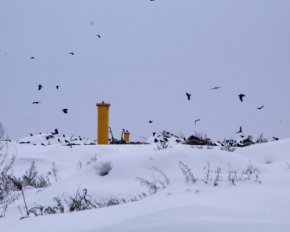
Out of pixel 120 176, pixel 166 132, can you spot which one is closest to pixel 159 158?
pixel 120 176

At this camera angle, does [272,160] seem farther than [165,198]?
Yes

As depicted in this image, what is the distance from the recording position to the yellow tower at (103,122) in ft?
46.0

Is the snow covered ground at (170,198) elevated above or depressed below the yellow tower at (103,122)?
below

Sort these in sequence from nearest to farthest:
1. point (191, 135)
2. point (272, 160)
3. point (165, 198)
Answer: point (165, 198)
point (272, 160)
point (191, 135)

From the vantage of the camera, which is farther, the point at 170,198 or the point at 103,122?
the point at 103,122

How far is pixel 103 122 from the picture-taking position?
1405 cm

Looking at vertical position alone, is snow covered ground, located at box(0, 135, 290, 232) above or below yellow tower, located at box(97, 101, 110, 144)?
below

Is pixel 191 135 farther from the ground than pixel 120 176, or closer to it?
farther from the ground

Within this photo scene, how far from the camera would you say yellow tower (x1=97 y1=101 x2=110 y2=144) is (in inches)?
552

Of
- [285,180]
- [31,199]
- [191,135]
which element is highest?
[191,135]

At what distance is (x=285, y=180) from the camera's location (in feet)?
12.9

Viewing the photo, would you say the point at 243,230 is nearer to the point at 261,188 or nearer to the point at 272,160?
the point at 261,188

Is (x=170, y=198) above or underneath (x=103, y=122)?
underneath

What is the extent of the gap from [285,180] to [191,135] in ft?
29.5
